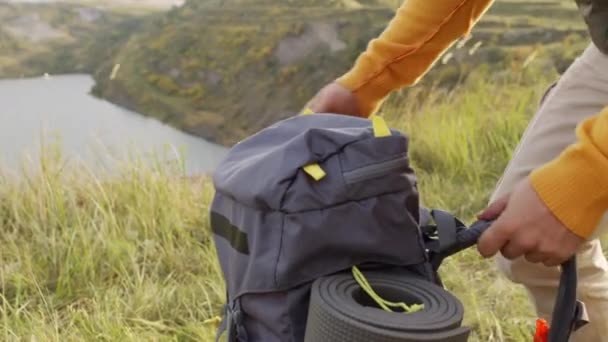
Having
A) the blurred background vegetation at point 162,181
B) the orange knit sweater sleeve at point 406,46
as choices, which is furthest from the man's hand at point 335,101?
the blurred background vegetation at point 162,181

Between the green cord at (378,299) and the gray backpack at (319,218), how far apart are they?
0.03 metres

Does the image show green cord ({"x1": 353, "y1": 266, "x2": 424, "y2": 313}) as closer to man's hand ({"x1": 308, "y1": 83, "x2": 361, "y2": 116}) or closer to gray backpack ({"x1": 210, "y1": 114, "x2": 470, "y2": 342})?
gray backpack ({"x1": 210, "y1": 114, "x2": 470, "y2": 342})

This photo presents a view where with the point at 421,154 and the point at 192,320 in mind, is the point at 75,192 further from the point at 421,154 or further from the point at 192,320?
the point at 421,154

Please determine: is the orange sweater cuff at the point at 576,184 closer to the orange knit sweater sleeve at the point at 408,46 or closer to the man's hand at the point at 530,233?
the man's hand at the point at 530,233

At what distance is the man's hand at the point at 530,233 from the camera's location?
1152mm

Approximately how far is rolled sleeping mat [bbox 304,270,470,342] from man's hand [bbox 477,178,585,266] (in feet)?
0.43

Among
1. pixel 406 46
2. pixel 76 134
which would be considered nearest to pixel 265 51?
pixel 76 134

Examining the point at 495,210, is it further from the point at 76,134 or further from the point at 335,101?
the point at 76,134

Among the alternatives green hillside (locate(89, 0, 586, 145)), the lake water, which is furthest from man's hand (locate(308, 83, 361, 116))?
green hillside (locate(89, 0, 586, 145))

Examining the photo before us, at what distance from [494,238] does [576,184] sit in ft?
0.51

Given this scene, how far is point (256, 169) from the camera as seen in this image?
1.28 metres

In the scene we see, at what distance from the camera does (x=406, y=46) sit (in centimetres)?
179

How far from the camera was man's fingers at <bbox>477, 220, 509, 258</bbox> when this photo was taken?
117 centimetres

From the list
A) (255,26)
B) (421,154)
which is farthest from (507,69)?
(255,26)
